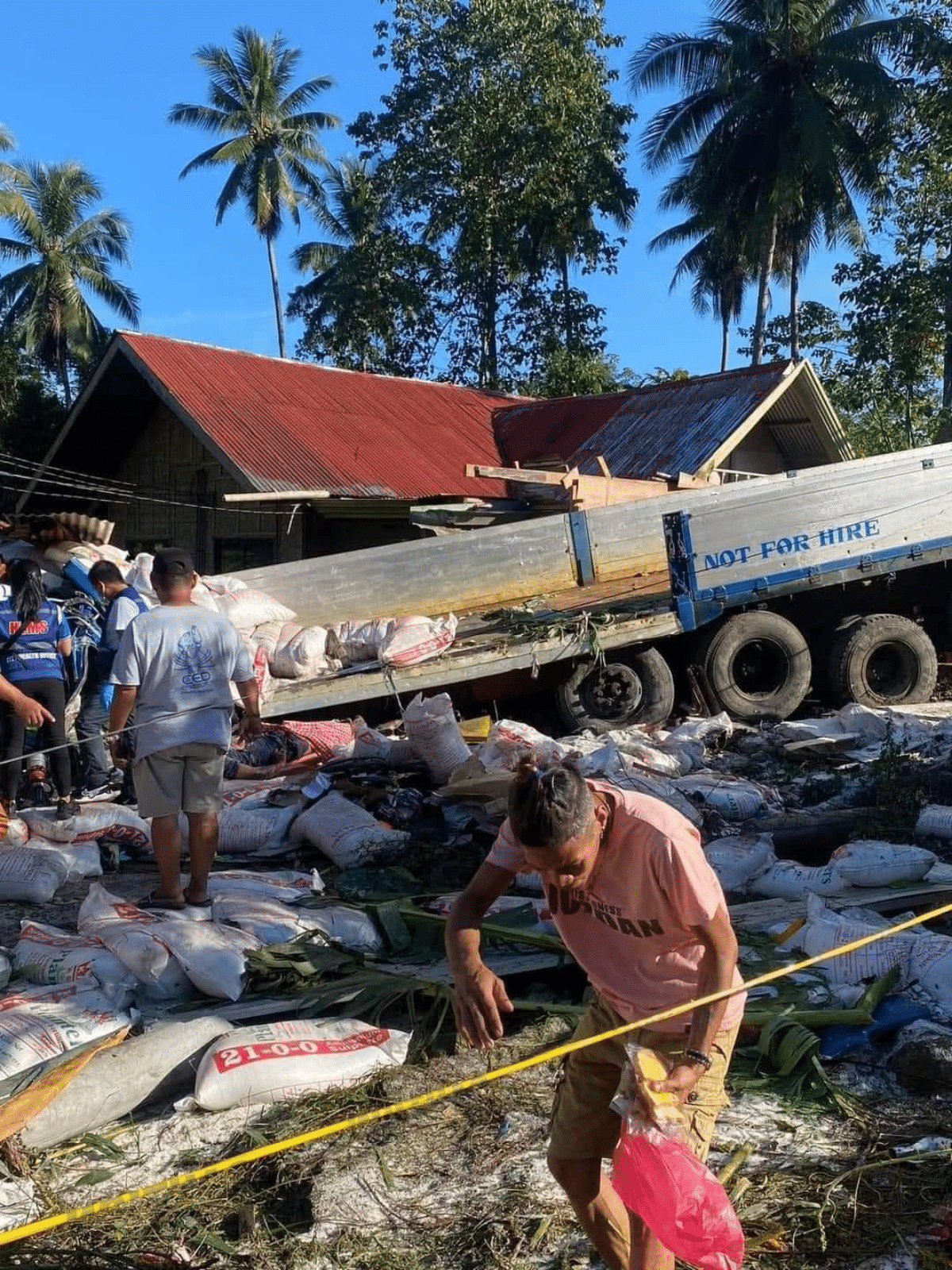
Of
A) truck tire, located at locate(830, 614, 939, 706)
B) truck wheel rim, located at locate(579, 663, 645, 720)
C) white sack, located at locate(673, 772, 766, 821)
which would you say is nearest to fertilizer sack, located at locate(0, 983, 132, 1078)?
white sack, located at locate(673, 772, 766, 821)

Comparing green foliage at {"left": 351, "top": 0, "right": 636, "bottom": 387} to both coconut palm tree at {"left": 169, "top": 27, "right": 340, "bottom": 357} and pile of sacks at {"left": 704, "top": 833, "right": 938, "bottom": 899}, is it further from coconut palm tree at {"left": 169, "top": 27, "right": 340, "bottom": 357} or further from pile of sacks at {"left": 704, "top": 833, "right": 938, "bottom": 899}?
pile of sacks at {"left": 704, "top": 833, "right": 938, "bottom": 899}

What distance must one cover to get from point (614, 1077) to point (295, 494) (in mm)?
11852

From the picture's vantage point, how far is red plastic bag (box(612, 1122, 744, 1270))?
6.79ft

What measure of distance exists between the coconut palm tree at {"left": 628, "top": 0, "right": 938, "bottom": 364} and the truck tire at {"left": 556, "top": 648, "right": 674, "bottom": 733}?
17.1 meters

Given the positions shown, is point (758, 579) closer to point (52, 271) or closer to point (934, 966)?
point (934, 966)

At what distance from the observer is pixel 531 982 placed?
4.09m

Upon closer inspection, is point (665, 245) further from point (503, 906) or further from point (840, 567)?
point (503, 906)

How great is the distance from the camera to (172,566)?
4883 mm

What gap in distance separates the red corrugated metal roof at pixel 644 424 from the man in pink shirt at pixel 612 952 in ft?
43.5

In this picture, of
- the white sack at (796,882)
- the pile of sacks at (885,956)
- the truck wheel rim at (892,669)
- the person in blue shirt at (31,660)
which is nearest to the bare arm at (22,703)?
the person in blue shirt at (31,660)

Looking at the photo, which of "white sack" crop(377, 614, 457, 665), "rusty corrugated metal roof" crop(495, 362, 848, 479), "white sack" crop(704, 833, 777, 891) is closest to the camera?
"white sack" crop(704, 833, 777, 891)

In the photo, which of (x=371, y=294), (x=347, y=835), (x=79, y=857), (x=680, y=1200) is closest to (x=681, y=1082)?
(x=680, y=1200)

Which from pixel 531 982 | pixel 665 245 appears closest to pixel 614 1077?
pixel 531 982

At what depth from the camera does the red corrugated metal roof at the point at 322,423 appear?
14.7 m
